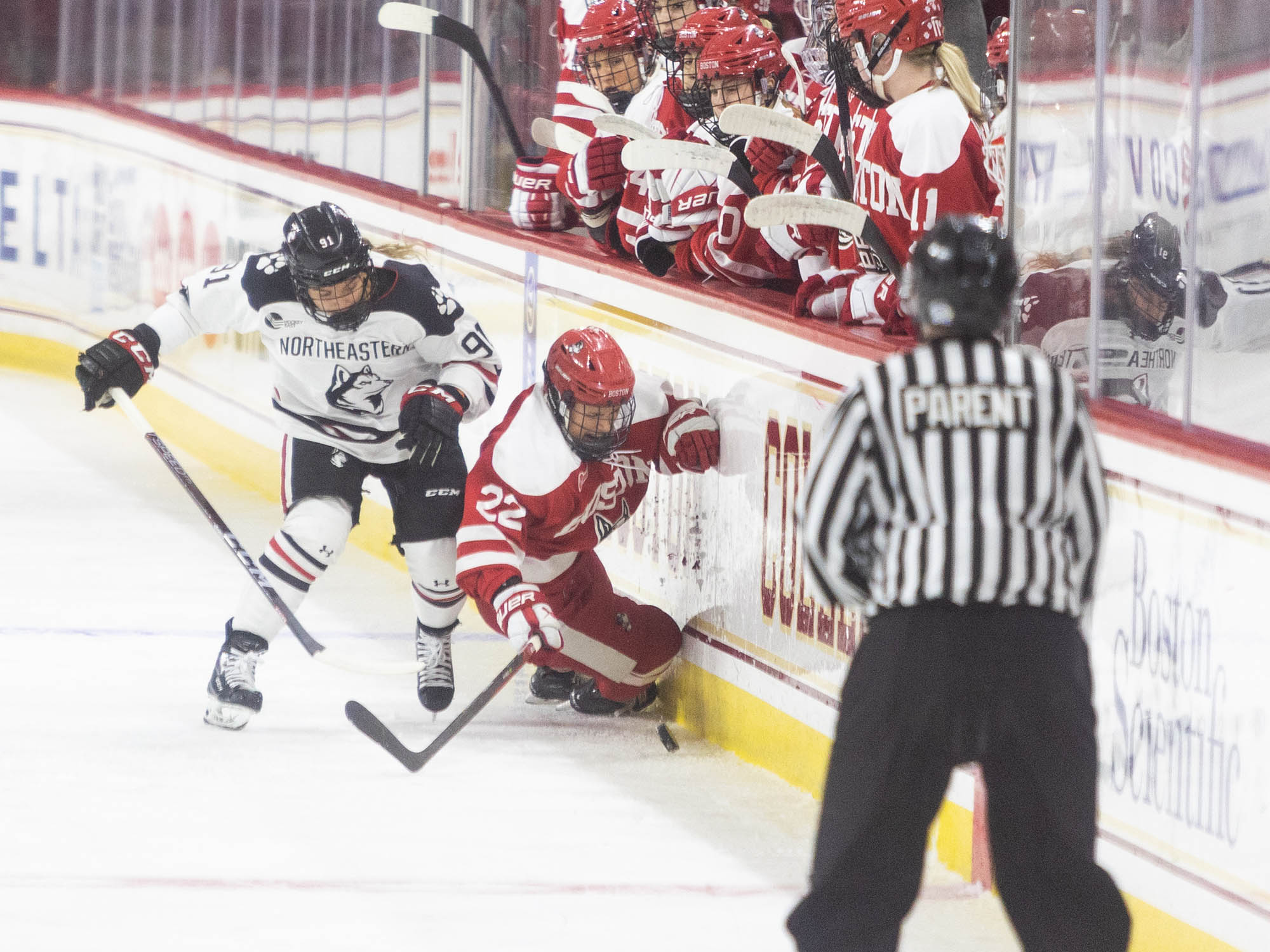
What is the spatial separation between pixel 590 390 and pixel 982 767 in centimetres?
162

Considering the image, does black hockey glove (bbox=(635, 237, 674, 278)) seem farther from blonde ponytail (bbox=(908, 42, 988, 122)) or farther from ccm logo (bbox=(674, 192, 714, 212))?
blonde ponytail (bbox=(908, 42, 988, 122))

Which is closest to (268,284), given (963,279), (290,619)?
(290,619)

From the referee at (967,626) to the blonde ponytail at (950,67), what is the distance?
1.28 meters

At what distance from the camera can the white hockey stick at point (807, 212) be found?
326 cm

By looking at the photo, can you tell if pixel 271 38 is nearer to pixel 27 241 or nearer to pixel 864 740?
pixel 27 241

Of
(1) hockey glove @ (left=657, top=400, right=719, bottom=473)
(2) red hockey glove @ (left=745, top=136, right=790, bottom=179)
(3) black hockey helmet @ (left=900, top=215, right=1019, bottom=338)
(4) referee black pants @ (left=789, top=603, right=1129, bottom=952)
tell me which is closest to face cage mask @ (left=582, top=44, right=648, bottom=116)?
(2) red hockey glove @ (left=745, top=136, right=790, bottom=179)

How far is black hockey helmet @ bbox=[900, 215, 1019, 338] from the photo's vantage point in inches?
80.6

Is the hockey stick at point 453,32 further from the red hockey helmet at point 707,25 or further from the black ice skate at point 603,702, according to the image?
the black ice skate at point 603,702

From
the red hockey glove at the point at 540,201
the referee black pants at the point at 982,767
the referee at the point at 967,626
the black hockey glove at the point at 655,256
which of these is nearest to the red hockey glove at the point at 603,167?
the black hockey glove at the point at 655,256

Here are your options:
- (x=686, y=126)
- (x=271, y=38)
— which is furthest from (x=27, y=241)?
(x=686, y=126)

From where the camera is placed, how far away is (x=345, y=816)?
3.37 meters

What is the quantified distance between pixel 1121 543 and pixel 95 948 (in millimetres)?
1530

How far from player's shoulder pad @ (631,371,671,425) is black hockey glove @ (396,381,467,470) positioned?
1.11 feet

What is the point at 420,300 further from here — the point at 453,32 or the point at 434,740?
the point at 453,32
